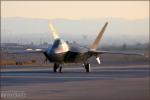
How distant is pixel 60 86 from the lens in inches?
1136

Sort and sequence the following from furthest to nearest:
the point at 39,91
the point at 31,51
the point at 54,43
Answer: the point at 31,51
the point at 54,43
the point at 39,91

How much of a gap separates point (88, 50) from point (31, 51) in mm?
4305

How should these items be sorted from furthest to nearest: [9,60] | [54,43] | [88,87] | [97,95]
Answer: [9,60], [54,43], [88,87], [97,95]

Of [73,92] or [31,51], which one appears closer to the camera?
[73,92]

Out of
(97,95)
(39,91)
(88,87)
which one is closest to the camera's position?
(97,95)

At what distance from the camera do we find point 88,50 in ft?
153

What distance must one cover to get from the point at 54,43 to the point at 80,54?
2730 millimetres

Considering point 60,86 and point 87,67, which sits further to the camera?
point 87,67

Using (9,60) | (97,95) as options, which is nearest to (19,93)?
(97,95)

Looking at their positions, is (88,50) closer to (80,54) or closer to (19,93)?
(80,54)

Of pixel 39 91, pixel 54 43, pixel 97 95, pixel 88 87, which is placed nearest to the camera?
pixel 97 95

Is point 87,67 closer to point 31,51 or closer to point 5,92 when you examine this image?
point 31,51

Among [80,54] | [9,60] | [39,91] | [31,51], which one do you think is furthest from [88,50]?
[9,60]

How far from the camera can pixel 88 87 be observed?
28219mm
